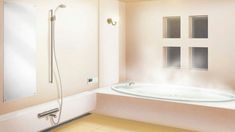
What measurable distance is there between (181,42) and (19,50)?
111 inches

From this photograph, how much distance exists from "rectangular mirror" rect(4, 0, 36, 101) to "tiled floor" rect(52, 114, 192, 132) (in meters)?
0.73

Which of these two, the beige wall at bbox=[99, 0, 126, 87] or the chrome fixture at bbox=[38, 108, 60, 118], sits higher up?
the beige wall at bbox=[99, 0, 126, 87]

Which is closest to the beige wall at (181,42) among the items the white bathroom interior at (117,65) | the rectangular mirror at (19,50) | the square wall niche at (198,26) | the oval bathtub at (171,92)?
the white bathroom interior at (117,65)

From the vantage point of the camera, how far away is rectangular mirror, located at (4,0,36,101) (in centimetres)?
309

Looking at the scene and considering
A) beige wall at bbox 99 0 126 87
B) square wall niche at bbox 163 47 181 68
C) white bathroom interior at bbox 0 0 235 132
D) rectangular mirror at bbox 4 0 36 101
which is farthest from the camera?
square wall niche at bbox 163 47 181 68

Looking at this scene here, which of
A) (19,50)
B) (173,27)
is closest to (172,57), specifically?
(173,27)

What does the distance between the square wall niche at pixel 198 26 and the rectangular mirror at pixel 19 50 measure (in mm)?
2760

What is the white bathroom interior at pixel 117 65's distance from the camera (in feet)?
10.7

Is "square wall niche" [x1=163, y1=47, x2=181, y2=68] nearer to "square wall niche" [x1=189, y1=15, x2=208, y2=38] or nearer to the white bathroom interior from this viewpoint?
the white bathroom interior

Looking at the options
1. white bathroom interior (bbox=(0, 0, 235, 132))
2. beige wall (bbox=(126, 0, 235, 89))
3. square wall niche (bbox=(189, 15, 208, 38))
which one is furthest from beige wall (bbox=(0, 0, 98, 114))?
square wall niche (bbox=(189, 15, 208, 38))

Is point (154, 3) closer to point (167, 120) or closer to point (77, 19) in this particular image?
point (77, 19)

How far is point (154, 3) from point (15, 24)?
2834 mm

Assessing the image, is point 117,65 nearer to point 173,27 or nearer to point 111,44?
point 111,44

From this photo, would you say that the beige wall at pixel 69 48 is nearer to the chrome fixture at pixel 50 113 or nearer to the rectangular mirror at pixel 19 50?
the rectangular mirror at pixel 19 50
